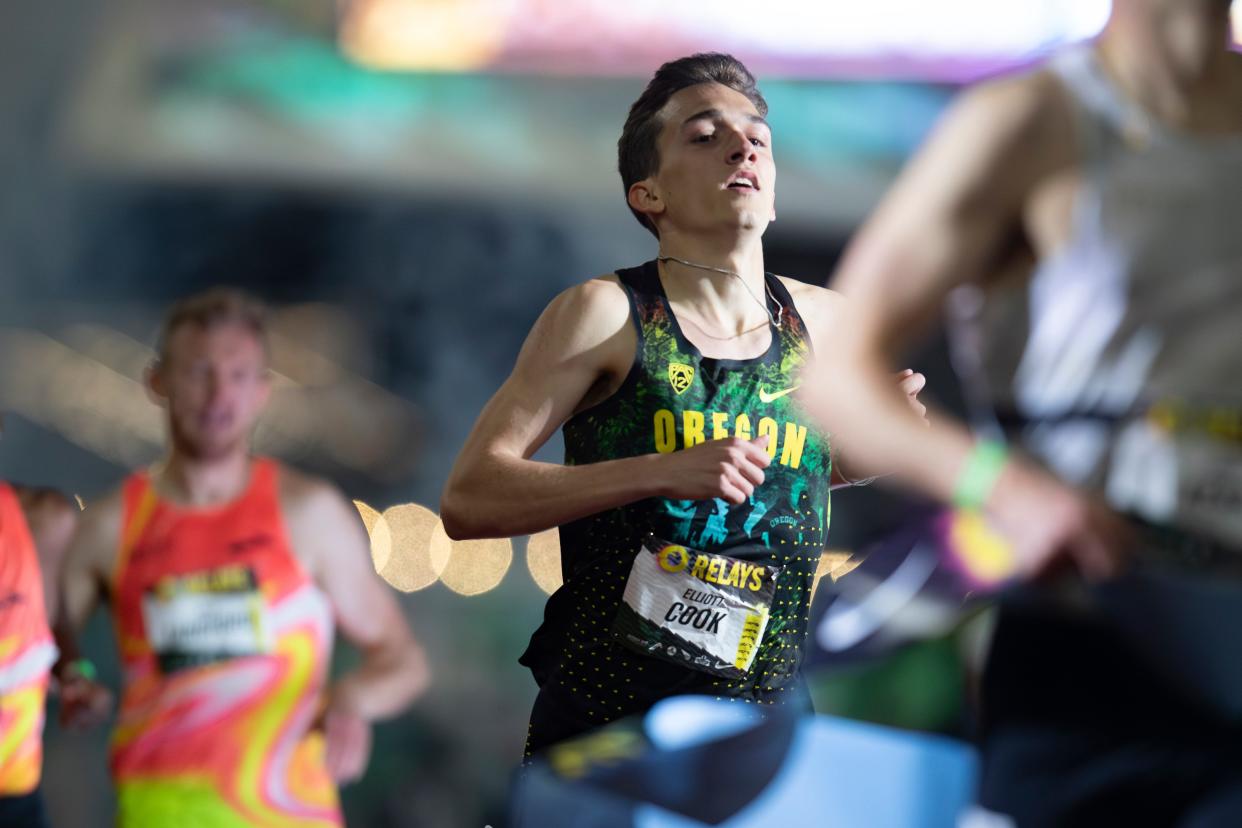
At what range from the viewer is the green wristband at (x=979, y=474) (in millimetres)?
935

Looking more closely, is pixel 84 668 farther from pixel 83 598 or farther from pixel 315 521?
pixel 315 521

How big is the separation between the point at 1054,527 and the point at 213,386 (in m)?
1.60

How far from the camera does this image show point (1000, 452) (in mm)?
949

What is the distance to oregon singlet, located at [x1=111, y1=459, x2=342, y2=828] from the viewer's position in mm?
2094

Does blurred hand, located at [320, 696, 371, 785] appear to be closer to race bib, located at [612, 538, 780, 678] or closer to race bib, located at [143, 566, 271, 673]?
race bib, located at [143, 566, 271, 673]

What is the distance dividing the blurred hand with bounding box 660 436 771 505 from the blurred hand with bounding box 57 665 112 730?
1199 millimetres

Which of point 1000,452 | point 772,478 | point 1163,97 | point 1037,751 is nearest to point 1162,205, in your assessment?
point 1163,97

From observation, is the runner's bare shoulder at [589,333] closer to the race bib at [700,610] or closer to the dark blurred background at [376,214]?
the race bib at [700,610]

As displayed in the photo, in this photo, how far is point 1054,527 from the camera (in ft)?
2.92

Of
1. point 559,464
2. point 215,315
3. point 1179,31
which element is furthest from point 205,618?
point 1179,31

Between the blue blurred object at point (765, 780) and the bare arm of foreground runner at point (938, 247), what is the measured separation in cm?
18

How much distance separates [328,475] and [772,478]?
1.25 meters

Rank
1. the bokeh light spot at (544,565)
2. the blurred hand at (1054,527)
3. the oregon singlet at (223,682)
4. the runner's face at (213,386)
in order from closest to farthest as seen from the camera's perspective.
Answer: the blurred hand at (1054,527) < the oregon singlet at (223,682) < the runner's face at (213,386) < the bokeh light spot at (544,565)

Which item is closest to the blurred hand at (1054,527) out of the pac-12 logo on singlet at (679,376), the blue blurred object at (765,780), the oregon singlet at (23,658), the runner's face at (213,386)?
the blue blurred object at (765,780)
